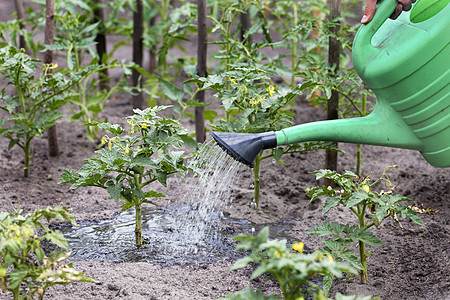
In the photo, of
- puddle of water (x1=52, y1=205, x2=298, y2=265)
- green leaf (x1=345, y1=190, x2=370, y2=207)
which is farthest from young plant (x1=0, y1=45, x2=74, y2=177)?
green leaf (x1=345, y1=190, x2=370, y2=207)

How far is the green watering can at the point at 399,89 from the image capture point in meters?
2.40

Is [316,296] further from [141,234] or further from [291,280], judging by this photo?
[141,234]

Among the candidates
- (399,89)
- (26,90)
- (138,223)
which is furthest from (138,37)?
(399,89)

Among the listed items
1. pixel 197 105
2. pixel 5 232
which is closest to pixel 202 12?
pixel 197 105

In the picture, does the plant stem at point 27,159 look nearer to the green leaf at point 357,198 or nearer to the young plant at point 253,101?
the young plant at point 253,101

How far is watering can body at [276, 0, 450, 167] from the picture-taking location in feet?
7.86

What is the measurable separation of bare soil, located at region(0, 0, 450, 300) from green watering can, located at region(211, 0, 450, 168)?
0.52m

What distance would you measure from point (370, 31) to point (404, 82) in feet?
0.80

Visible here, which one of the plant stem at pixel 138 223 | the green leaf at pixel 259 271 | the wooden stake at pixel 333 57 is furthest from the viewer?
the wooden stake at pixel 333 57

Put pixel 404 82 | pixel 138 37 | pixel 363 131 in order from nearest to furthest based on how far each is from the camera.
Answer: pixel 404 82
pixel 363 131
pixel 138 37

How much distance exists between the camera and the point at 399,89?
8.05ft

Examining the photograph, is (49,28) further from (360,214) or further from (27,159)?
(360,214)

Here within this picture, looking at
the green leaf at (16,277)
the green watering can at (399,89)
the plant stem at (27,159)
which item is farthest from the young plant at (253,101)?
the green leaf at (16,277)

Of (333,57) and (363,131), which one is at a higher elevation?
(333,57)
